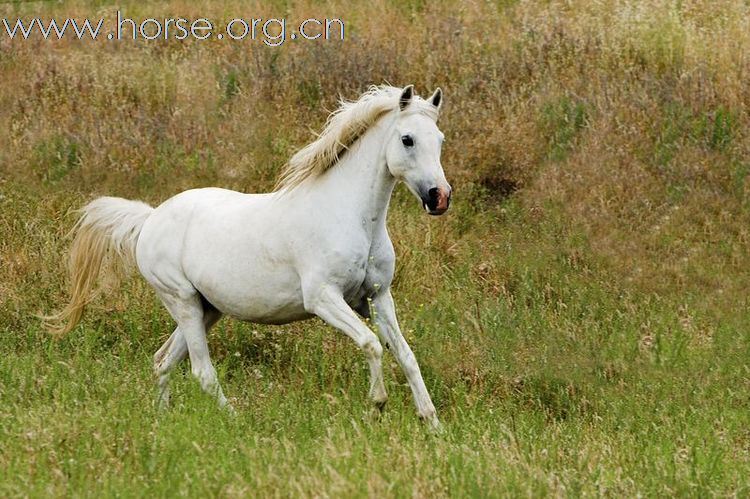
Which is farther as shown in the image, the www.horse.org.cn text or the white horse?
the www.horse.org.cn text

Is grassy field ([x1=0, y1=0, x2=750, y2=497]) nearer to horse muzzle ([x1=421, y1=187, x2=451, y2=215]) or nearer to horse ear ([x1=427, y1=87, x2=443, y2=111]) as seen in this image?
horse muzzle ([x1=421, y1=187, x2=451, y2=215])

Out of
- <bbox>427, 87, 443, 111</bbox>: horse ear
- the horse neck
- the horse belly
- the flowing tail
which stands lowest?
the flowing tail

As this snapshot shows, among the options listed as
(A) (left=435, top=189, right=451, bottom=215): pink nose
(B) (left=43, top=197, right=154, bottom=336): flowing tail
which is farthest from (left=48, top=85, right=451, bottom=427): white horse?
(B) (left=43, top=197, right=154, bottom=336): flowing tail

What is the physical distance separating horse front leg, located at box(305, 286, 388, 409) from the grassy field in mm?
172

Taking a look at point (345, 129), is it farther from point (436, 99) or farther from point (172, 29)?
point (172, 29)

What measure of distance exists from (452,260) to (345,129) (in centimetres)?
316

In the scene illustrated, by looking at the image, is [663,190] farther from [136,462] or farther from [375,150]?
[136,462]

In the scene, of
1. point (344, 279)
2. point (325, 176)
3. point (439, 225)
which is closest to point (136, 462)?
point (344, 279)

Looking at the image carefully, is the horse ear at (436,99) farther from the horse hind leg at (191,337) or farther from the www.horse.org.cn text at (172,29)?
the www.horse.org.cn text at (172,29)

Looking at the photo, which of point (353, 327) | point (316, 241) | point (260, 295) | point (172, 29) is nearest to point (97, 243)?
point (260, 295)

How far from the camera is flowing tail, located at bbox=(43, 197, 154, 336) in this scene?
27.2 feet

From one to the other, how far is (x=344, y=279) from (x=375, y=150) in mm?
758

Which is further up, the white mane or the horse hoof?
the white mane

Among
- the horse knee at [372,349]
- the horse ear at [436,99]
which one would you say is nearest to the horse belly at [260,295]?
the horse knee at [372,349]
